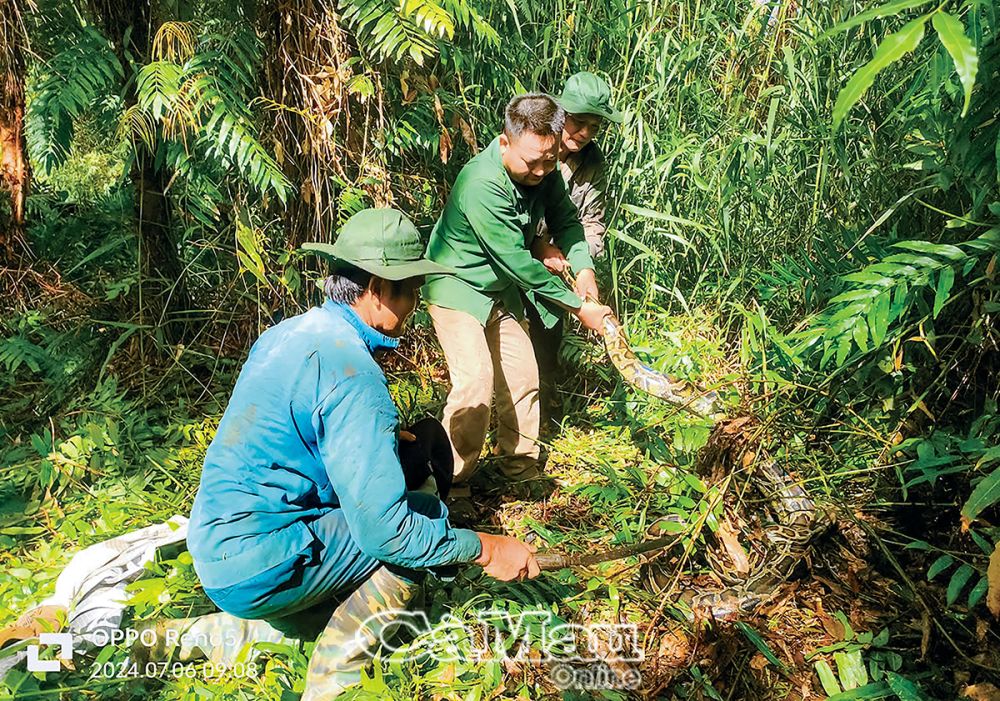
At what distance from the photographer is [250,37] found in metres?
3.52

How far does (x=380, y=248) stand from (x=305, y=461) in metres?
0.59

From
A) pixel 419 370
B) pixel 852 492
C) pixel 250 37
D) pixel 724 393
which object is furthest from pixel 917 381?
pixel 250 37

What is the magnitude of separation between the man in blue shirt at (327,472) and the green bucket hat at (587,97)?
171 cm

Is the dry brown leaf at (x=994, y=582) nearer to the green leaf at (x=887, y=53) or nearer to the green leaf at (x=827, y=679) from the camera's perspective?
the green leaf at (x=827, y=679)

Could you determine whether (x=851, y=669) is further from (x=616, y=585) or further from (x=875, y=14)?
(x=875, y=14)

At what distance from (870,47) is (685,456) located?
1.84 meters

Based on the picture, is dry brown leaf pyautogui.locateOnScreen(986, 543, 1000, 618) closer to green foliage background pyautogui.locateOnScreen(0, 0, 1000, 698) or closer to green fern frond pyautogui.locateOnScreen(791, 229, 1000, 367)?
green foliage background pyautogui.locateOnScreen(0, 0, 1000, 698)

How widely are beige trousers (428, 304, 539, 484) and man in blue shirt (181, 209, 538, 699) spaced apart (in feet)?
3.44

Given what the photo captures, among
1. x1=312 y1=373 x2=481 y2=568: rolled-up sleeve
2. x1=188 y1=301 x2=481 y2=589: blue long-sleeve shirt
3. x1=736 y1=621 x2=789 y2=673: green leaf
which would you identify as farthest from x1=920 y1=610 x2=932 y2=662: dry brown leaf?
x1=312 y1=373 x2=481 y2=568: rolled-up sleeve

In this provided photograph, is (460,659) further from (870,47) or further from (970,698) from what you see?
(870,47)

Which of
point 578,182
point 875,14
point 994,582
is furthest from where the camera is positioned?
point 578,182

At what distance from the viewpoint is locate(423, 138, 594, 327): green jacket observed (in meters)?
3.08

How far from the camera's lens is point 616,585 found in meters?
2.66

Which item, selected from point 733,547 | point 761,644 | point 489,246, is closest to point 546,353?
point 489,246
